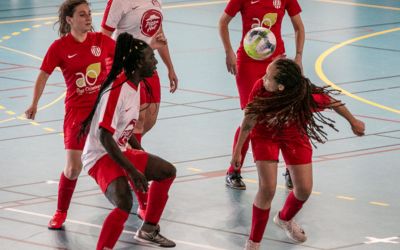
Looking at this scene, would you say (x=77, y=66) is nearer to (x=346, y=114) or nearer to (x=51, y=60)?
(x=51, y=60)

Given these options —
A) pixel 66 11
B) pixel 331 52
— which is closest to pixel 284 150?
pixel 66 11

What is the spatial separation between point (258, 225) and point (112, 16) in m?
3.05

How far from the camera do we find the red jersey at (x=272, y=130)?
9.19 m

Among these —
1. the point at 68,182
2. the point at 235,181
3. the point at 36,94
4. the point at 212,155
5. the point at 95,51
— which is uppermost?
the point at 95,51

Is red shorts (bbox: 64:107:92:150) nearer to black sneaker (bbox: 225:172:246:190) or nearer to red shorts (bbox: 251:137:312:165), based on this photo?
red shorts (bbox: 251:137:312:165)

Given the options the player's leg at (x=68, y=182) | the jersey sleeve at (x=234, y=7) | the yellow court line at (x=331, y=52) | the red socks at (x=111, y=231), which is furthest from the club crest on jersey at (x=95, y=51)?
the yellow court line at (x=331, y=52)

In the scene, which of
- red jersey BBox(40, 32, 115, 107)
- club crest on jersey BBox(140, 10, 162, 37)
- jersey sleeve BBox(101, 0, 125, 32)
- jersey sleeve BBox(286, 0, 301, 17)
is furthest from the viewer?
jersey sleeve BBox(286, 0, 301, 17)

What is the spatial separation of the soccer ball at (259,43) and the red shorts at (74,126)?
6.07 feet

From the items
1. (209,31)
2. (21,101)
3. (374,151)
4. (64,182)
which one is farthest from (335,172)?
(209,31)

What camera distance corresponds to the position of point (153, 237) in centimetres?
941

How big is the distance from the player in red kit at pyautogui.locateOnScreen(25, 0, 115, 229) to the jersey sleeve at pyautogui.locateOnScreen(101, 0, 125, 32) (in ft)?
2.49

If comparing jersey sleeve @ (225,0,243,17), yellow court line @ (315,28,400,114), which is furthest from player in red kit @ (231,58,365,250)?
yellow court line @ (315,28,400,114)

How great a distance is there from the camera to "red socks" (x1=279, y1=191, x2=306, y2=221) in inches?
376

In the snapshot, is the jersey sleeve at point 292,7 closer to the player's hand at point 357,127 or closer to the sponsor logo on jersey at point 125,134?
the player's hand at point 357,127
